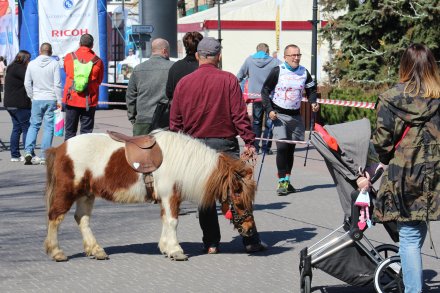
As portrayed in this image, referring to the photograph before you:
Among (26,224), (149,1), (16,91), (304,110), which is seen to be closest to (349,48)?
(304,110)

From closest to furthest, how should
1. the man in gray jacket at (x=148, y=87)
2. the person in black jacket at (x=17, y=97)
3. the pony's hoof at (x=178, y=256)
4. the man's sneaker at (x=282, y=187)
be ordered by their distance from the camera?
the pony's hoof at (x=178, y=256) < the man in gray jacket at (x=148, y=87) < the man's sneaker at (x=282, y=187) < the person in black jacket at (x=17, y=97)

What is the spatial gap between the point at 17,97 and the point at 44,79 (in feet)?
4.52

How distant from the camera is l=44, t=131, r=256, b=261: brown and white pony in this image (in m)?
8.43

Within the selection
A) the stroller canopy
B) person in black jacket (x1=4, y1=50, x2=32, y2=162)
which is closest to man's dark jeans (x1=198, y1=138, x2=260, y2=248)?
the stroller canopy

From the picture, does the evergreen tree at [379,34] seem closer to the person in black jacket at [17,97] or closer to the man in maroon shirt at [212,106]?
the person in black jacket at [17,97]

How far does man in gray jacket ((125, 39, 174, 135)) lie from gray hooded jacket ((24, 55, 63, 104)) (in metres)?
4.85

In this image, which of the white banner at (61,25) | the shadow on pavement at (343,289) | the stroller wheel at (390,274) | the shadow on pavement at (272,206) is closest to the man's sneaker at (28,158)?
the shadow on pavement at (272,206)

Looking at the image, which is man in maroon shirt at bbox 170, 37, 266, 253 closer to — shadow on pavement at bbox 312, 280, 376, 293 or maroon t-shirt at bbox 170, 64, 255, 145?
maroon t-shirt at bbox 170, 64, 255, 145

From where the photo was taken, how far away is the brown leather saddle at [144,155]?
8.51m

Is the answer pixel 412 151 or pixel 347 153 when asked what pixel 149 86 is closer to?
pixel 347 153

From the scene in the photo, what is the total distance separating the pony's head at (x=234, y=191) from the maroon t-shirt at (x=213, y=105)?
0.45 metres

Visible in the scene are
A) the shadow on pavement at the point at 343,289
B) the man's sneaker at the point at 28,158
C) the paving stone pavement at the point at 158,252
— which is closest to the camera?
the shadow on pavement at the point at 343,289

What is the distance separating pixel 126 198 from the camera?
8648mm

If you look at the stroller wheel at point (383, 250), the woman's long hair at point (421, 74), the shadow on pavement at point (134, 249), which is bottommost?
the shadow on pavement at point (134, 249)
